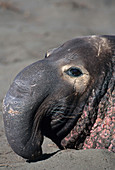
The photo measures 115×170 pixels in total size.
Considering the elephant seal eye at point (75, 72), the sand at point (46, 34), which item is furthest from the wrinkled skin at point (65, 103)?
the sand at point (46, 34)

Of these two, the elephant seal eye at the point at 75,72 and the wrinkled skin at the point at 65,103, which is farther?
the elephant seal eye at the point at 75,72

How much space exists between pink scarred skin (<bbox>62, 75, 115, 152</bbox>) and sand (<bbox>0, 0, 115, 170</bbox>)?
119 mm

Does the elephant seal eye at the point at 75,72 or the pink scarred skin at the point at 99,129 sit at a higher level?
the elephant seal eye at the point at 75,72

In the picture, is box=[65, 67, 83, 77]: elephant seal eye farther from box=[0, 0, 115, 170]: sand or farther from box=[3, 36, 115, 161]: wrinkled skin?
box=[0, 0, 115, 170]: sand

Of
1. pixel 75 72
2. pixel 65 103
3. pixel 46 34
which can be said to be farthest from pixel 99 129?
pixel 46 34

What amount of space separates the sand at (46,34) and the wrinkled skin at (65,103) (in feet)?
0.57

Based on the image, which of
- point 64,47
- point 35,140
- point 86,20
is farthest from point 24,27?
point 35,140

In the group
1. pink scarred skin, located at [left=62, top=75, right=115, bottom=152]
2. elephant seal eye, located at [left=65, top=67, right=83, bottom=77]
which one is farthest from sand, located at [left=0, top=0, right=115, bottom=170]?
elephant seal eye, located at [left=65, top=67, right=83, bottom=77]

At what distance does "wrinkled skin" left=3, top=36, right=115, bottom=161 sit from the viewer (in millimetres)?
2865

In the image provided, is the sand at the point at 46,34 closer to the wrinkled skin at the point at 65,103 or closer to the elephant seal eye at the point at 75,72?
the wrinkled skin at the point at 65,103

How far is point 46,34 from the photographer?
8.77 m

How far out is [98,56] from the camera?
311cm

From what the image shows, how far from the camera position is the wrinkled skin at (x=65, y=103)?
9.40 ft

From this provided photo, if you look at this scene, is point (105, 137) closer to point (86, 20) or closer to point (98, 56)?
point (98, 56)
